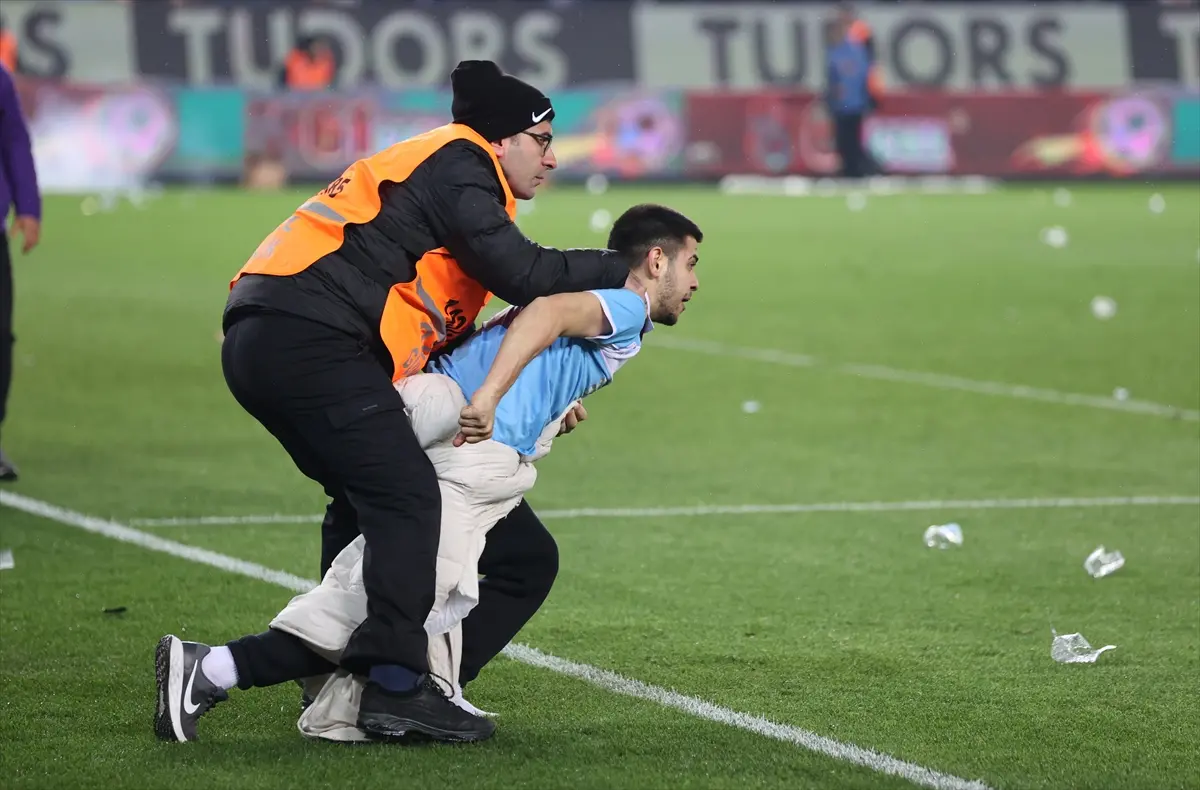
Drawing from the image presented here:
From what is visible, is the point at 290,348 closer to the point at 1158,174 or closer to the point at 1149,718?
the point at 1149,718

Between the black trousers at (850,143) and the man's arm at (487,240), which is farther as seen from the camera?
the black trousers at (850,143)

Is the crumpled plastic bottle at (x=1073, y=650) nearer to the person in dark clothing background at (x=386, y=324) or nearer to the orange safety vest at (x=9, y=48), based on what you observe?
the person in dark clothing background at (x=386, y=324)

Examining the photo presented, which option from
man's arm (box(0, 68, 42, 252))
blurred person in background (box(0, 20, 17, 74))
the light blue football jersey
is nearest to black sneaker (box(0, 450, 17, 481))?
man's arm (box(0, 68, 42, 252))

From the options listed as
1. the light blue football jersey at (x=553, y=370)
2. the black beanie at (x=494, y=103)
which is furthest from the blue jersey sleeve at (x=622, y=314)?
the black beanie at (x=494, y=103)

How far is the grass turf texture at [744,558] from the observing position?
5047mm

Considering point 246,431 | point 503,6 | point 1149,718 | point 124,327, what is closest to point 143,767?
point 1149,718

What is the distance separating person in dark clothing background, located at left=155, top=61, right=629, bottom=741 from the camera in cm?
493

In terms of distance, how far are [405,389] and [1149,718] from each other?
2.13 meters

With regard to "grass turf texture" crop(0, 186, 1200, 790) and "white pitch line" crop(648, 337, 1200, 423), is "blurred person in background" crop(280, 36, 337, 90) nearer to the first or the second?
"grass turf texture" crop(0, 186, 1200, 790)

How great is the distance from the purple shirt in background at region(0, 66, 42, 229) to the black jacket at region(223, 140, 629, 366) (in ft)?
15.1

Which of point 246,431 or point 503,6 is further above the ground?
point 503,6

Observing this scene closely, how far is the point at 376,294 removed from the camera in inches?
198

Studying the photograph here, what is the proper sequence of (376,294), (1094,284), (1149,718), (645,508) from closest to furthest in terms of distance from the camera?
1. (376,294)
2. (1149,718)
3. (645,508)
4. (1094,284)

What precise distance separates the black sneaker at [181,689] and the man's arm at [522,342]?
88 centimetres
